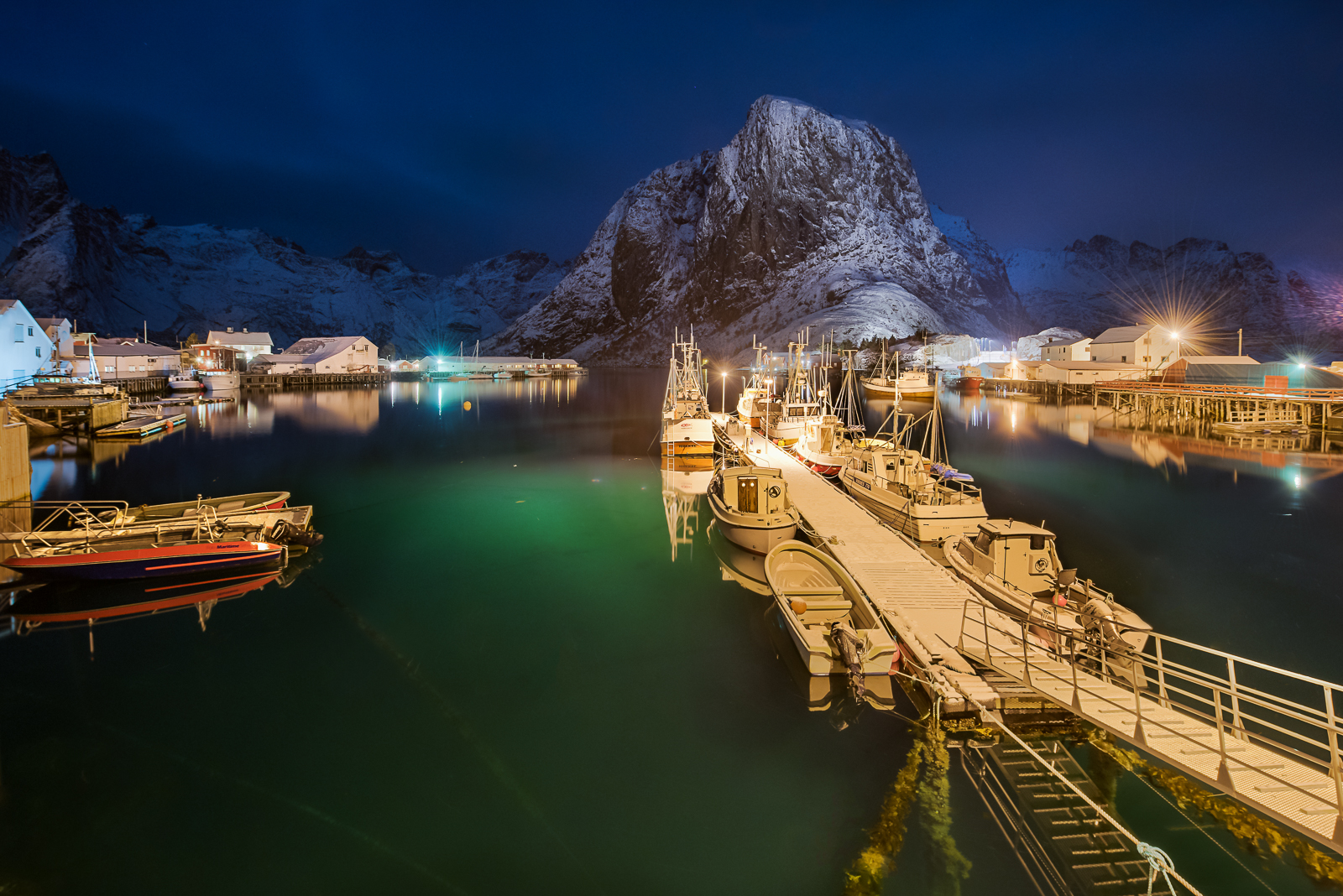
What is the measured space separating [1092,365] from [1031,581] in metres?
95.4

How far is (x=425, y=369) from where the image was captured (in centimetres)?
16450

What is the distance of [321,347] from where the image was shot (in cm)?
13775

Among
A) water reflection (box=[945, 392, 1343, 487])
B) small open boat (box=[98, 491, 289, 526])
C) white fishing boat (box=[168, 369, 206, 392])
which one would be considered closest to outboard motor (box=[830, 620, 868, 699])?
small open boat (box=[98, 491, 289, 526])

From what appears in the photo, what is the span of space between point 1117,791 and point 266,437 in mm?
59348

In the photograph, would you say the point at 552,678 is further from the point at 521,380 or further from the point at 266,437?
the point at 521,380

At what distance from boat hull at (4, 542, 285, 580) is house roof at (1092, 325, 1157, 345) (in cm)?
10743

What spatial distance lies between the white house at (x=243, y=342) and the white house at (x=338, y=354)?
19.4ft

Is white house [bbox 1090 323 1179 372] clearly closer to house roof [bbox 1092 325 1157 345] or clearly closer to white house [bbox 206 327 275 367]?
house roof [bbox 1092 325 1157 345]

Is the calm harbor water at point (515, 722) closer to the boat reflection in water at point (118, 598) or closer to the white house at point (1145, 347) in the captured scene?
the boat reflection in water at point (118, 598)

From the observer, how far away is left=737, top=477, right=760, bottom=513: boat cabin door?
75.3 feet

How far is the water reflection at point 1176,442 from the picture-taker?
3981cm

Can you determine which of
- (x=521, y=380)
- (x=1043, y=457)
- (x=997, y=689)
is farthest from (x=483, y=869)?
(x=521, y=380)

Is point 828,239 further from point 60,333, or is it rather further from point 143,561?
point 143,561

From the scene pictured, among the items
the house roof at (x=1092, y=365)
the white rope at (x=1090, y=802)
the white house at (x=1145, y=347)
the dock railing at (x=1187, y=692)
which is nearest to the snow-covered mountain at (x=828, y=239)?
the house roof at (x=1092, y=365)
